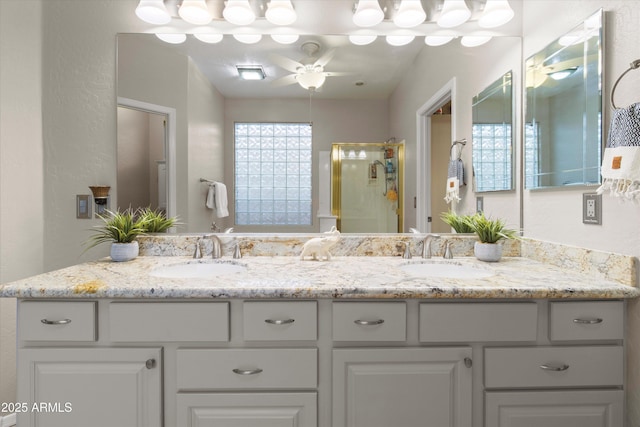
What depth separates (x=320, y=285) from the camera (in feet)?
3.56

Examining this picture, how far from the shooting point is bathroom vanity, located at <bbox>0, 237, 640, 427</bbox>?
1.08m

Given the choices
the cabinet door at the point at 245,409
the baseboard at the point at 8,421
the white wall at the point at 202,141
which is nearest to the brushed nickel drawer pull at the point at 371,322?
the cabinet door at the point at 245,409

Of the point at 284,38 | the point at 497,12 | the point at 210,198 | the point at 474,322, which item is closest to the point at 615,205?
the point at 474,322

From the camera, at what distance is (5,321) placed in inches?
64.7

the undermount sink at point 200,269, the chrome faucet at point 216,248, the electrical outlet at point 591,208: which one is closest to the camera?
the electrical outlet at point 591,208

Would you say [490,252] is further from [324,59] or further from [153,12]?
[153,12]

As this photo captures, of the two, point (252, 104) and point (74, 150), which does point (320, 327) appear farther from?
point (74, 150)

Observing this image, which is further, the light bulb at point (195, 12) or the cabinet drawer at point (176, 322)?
the light bulb at point (195, 12)

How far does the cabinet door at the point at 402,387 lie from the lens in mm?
1081

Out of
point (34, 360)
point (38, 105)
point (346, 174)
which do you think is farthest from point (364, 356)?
point (38, 105)

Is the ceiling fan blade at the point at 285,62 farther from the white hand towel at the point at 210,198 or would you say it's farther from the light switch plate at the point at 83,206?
the light switch plate at the point at 83,206

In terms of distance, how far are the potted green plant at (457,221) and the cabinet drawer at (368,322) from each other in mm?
869

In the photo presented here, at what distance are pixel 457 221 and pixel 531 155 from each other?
0.48 m

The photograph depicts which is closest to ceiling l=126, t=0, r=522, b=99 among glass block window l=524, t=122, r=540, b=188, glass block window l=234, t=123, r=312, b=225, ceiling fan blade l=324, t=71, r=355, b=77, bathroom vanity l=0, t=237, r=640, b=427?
ceiling fan blade l=324, t=71, r=355, b=77
